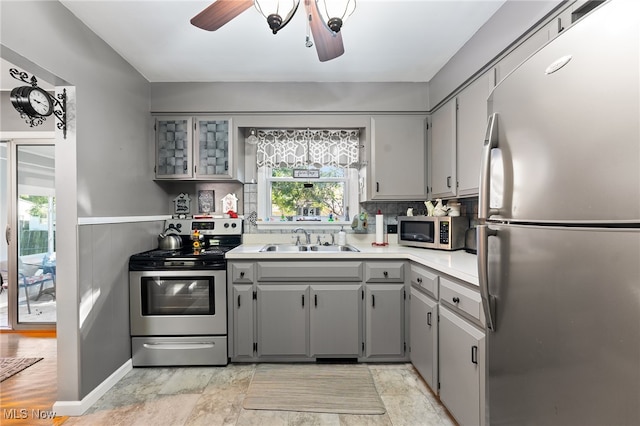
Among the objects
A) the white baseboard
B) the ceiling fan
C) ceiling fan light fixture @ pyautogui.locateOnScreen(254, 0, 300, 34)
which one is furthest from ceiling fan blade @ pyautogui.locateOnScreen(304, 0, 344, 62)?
the white baseboard

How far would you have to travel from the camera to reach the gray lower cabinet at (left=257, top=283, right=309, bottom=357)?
2.38 m

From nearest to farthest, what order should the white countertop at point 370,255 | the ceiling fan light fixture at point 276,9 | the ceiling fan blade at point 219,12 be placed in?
the ceiling fan light fixture at point 276,9, the ceiling fan blade at point 219,12, the white countertop at point 370,255

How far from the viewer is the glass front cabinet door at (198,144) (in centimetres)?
274

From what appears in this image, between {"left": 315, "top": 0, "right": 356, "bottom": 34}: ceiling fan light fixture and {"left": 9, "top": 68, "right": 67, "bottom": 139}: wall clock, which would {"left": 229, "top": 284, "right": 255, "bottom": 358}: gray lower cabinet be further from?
{"left": 315, "top": 0, "right": 356, "bottom": 34}: ceiling fan light fixture

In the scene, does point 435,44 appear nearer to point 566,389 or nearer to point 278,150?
point 278,150

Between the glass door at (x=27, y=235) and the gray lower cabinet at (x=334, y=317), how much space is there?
2932mm

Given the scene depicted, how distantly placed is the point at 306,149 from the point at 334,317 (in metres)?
1.57

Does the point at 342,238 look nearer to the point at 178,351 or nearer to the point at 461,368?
the point at 461,368

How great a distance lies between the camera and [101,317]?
206cm

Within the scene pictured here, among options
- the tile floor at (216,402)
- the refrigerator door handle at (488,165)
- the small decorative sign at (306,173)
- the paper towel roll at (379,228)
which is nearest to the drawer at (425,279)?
the paper towel roll at (379,228)

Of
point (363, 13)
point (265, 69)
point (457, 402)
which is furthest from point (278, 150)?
point (457, 402)

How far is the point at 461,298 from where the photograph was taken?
1.61 m

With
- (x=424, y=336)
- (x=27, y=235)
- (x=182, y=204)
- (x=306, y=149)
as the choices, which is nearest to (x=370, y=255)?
(x=424, y=336)

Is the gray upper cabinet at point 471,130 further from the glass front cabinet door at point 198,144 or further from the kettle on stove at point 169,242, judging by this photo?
the kettle on stove at point 169,242
